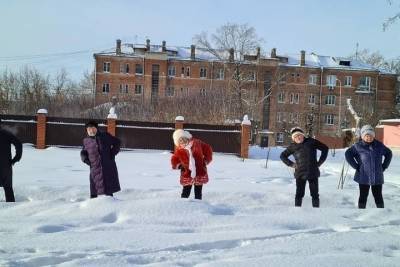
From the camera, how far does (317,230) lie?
12.9 ft

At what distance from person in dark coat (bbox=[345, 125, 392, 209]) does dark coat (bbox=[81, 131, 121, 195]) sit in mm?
3417

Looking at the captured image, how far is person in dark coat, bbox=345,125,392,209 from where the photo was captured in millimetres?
6004

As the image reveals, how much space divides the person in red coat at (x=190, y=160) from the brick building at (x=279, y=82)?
135 feet

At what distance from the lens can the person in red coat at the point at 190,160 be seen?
19.5ft

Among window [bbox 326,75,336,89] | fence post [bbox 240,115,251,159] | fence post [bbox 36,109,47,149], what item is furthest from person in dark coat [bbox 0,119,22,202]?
window [bbox 326,75,336,89]

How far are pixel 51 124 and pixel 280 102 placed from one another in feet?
125

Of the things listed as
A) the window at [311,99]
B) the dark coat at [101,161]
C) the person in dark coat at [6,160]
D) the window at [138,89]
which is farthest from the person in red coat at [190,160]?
the window at [311,99]

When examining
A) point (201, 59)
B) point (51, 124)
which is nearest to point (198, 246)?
point (51, 124)

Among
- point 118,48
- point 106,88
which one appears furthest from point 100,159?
point 106,88

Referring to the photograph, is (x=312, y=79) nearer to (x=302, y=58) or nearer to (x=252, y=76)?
(x=302, y=58)

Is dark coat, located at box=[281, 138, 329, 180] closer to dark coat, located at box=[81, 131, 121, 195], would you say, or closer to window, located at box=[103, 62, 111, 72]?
dark coat, located at box=[81, 131, 121, 195]

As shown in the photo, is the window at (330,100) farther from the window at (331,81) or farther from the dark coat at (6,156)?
the dark coat at (6,156)

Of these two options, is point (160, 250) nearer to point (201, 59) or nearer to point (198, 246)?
point (198, 246)

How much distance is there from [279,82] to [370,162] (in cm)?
4206
